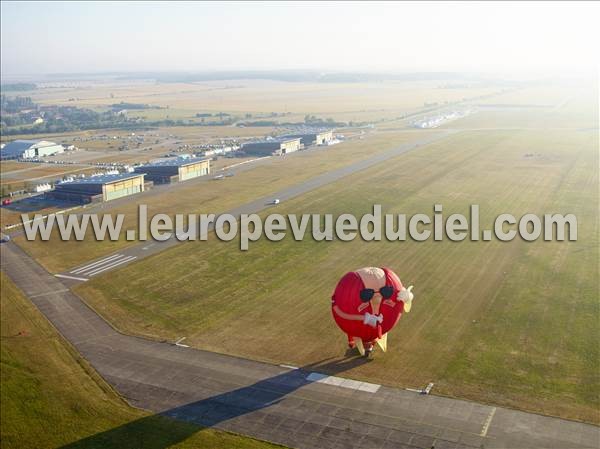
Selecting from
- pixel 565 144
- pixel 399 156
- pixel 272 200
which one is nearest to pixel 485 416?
pixel 272 200

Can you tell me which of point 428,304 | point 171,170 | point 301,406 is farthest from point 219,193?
point 301,406

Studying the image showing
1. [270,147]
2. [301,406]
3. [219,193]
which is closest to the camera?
[301,406]

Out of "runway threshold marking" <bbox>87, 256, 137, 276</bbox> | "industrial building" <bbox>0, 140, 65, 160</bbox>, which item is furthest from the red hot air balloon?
"industrial building" <bbox>0, 140, 65, 160</bbox>

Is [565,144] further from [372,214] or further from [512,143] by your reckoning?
[372,214]

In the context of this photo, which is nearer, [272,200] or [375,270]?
[375,270]

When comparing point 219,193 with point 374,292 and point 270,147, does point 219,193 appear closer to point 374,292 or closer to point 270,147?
point 270,147

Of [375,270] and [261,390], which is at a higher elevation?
[375,270]

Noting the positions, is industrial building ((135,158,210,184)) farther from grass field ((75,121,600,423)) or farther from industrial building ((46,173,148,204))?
grass field ((75,121,600,423))
